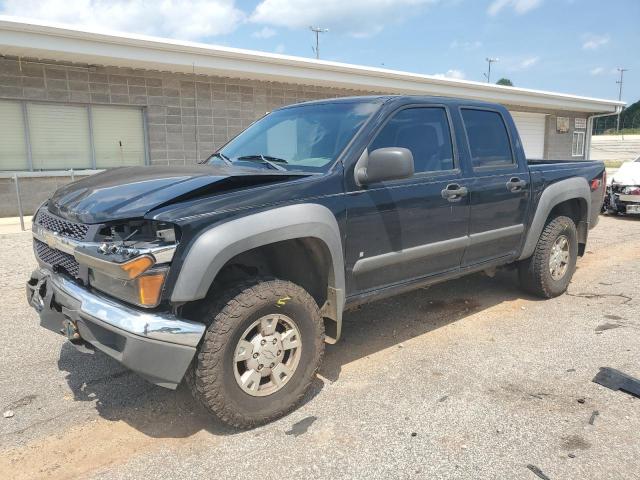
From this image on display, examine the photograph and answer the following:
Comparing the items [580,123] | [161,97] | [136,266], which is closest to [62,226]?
[136,266]

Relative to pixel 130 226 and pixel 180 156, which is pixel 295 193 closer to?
pixel 130 226

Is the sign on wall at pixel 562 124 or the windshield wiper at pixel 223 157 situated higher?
the sign on wall at pixel 562 124

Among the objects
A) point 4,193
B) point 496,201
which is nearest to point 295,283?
point 496,201

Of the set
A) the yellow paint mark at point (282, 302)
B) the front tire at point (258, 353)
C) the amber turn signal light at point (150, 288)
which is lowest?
the front tire at point (258, 353)

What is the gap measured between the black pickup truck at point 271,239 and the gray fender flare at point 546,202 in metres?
0.40

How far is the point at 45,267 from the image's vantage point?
3.38 metres

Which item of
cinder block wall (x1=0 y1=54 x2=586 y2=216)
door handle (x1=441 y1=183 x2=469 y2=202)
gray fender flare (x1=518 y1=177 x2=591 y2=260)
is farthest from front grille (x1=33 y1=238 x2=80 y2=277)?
cinder block wall (x1=0 y1=54 x2=586 y2=216)

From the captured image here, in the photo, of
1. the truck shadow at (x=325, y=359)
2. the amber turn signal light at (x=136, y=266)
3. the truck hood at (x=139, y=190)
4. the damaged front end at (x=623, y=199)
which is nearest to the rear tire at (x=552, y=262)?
the truck shadow at (x=325, y=359)

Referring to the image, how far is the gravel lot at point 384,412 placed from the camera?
2.67m

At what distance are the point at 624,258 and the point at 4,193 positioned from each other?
11106 millimetres

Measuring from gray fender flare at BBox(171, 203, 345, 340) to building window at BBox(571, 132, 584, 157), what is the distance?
23871 millimetres

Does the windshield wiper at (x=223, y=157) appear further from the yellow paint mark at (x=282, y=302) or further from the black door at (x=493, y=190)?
the black door at (x=493, y=190)

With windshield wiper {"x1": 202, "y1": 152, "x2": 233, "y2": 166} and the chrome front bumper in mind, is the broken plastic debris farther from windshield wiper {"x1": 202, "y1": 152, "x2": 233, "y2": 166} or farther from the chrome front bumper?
windshield wiper {"x1": 202, "y1": 152, "x2": 233, "y2": 166}

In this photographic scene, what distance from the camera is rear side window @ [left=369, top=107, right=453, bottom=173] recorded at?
3.74 metres
